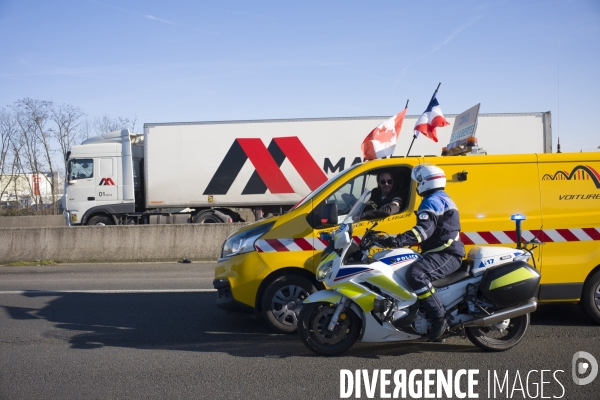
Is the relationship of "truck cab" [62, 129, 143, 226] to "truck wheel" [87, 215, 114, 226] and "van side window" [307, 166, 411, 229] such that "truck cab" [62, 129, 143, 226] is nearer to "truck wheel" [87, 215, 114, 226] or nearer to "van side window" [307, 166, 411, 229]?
"truck wheel" [87, 215, 114, 226]

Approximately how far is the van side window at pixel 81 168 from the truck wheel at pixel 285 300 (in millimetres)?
15005

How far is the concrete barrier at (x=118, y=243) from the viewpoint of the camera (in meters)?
14.6

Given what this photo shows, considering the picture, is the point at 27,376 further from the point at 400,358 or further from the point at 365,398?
the point at 400,358

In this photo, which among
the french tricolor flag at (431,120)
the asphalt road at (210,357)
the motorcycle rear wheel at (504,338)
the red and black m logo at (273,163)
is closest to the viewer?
the asphalt road at (210,357)

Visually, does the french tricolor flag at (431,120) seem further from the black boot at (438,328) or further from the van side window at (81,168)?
the van side window at (81,168)

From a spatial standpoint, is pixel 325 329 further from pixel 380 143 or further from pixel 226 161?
pixel 226 161

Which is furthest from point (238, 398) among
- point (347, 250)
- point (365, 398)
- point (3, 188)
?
point (3, 188)

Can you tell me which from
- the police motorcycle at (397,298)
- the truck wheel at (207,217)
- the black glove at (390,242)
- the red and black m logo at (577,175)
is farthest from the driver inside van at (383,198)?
the truck wheel at (207,217)

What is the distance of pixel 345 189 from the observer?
266 inches

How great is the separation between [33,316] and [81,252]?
7.09 meters

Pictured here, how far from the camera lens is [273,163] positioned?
18781 millimetres

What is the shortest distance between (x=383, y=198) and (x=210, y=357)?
2.78 meters

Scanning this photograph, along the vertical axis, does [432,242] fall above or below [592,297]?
above

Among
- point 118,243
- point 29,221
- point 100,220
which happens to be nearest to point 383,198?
point 118,243
